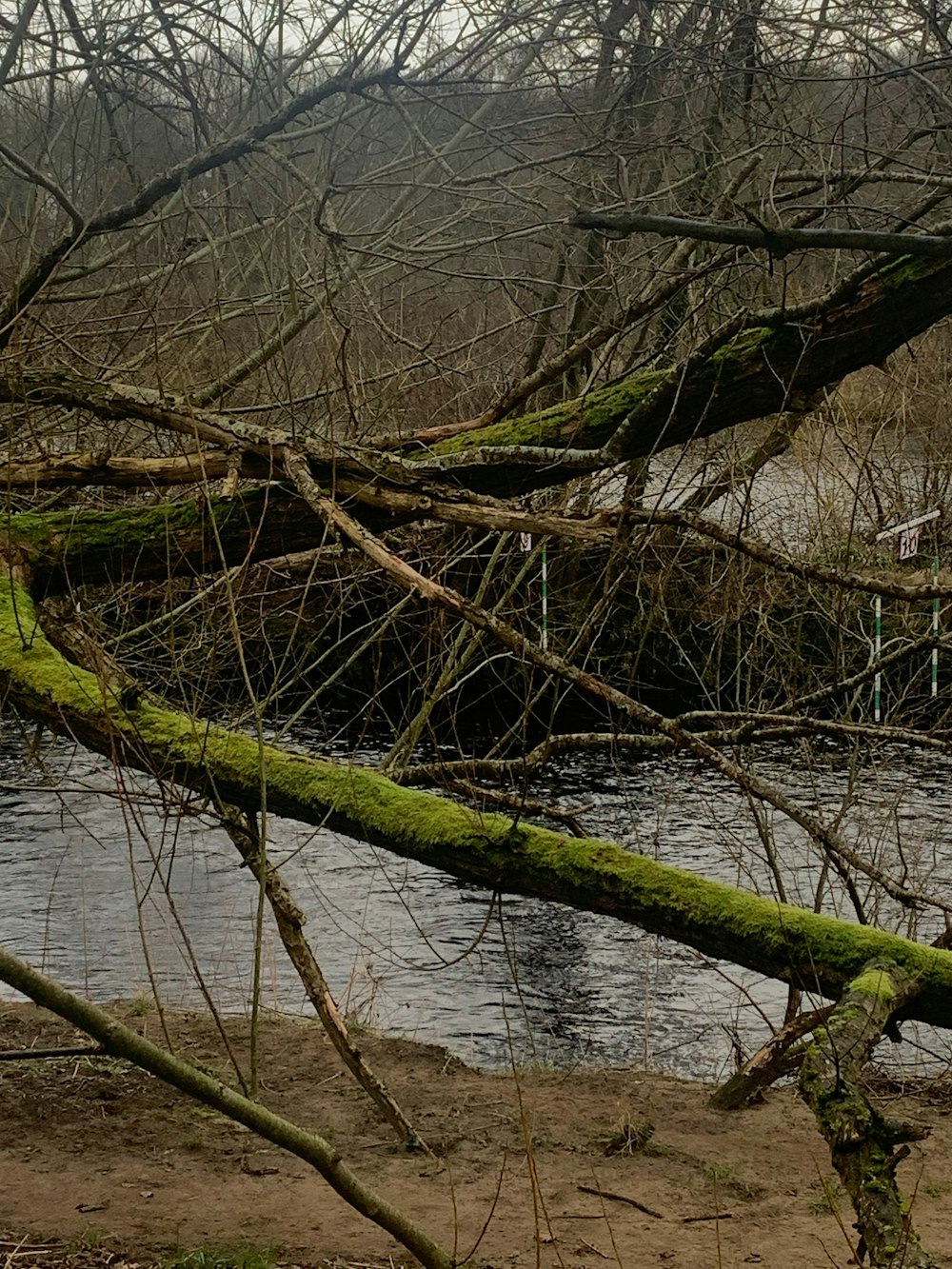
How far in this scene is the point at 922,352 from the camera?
16141mm

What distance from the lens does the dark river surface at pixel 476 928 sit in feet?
28.3

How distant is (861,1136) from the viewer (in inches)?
108

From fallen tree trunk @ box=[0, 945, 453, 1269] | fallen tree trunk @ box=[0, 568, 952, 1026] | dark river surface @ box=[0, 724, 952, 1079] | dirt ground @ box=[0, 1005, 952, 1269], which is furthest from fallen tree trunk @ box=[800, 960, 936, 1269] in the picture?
dark river surface @ box=[0, 724, 952, 1079]

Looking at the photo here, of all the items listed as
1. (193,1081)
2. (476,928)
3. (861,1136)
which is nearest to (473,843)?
(193,1081)

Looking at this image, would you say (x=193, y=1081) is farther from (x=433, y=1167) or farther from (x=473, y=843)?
(x=433, y=1167)

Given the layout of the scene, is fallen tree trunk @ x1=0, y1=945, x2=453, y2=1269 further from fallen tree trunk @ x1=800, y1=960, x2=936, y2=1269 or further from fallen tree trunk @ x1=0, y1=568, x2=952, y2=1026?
fallen tree trunk @ x1=0, y1=568, x2=952, y2=1026

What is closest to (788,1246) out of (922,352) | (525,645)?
(525,645)

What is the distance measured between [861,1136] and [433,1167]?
3.77 m

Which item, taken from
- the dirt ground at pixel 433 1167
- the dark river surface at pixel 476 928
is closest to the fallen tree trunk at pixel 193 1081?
the dirt ground at pixel 433 1167

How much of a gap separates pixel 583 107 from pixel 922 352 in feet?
36.6

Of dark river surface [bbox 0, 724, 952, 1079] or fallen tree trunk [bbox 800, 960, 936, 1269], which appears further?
dark river surface [bbox 0, 724, 952, 1079]

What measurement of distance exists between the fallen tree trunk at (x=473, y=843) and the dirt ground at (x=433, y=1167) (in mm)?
1013

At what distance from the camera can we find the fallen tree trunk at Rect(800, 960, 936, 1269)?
2.59 m

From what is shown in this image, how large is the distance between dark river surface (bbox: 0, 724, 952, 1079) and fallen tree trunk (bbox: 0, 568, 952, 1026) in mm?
2896
